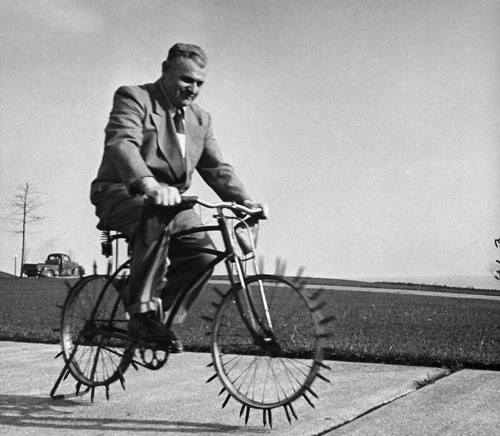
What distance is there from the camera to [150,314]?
143 inches

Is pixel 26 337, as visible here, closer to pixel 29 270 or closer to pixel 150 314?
pixel 150 314

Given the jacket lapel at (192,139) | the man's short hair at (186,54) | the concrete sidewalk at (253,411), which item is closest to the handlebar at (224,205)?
the jacket lapel at (192,139)

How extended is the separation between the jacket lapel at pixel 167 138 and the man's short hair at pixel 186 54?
0.78ft

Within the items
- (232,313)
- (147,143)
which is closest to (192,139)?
(147,143)

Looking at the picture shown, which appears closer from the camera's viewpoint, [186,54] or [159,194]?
[159,194]

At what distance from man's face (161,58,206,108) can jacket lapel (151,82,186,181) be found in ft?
0.26

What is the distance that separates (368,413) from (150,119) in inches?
74.1

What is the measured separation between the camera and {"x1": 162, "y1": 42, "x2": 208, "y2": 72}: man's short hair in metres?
3.59

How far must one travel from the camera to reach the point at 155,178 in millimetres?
3727

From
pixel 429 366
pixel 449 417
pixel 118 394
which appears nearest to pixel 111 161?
pixel 118 394

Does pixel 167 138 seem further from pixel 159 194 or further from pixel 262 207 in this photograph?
pixel 262 207

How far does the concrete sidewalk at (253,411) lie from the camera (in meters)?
3.39

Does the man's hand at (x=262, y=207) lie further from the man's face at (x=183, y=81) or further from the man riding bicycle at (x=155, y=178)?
the man's face at (x=183, y=81)

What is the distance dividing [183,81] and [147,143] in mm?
366
